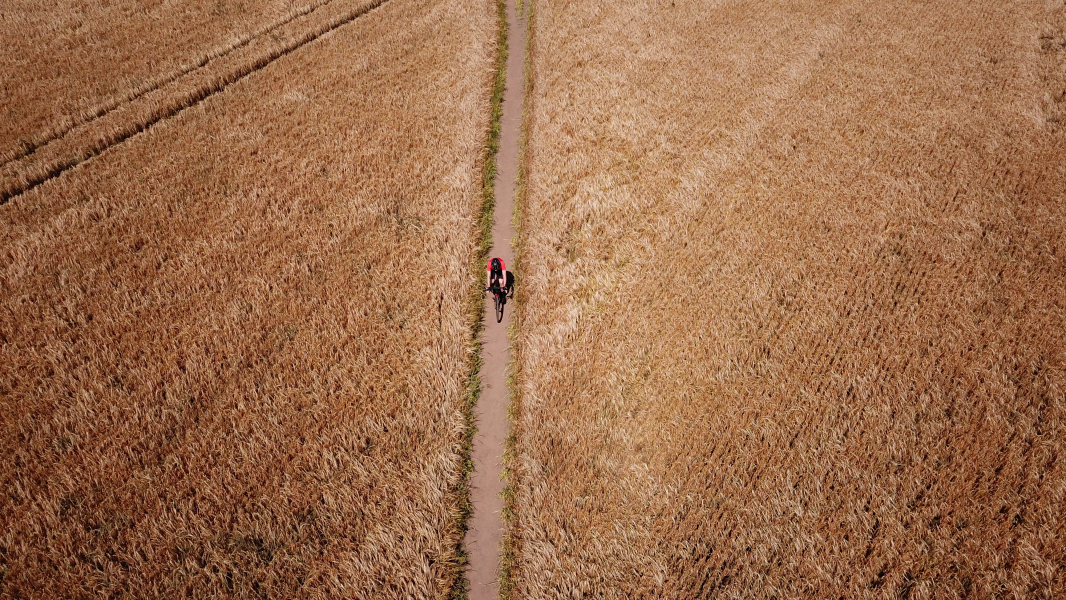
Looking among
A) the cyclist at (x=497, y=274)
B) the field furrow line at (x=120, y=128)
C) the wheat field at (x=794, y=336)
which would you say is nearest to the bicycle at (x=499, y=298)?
the cyclist at (x=497, y=274)

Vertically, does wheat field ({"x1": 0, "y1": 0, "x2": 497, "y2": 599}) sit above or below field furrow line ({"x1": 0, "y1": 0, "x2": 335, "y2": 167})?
below

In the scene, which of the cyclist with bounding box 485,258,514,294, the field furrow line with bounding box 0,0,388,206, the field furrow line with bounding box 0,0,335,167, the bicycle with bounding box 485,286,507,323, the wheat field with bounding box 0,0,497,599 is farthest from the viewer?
the field furrow line with bounding box 0,0,335,167

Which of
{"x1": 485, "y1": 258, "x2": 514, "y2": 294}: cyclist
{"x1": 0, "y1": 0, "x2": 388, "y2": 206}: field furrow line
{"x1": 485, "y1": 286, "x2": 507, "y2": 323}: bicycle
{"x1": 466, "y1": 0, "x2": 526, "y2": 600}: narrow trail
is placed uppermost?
{"x1": 0, "y1": 0, "x2": 388, "y2": 206}: field furrow line

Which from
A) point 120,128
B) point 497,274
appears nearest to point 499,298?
point 497,274

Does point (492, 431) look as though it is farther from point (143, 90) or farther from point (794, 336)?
point (143, 90)

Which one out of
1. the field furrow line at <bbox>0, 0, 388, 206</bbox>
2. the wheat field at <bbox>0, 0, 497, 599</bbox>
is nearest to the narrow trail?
the wheat field at <bbox>0, 0, 497, 599</bbox>

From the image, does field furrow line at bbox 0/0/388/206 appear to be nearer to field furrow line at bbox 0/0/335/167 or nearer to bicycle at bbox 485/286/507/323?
field furrow line at bbox 0/0/335/167
